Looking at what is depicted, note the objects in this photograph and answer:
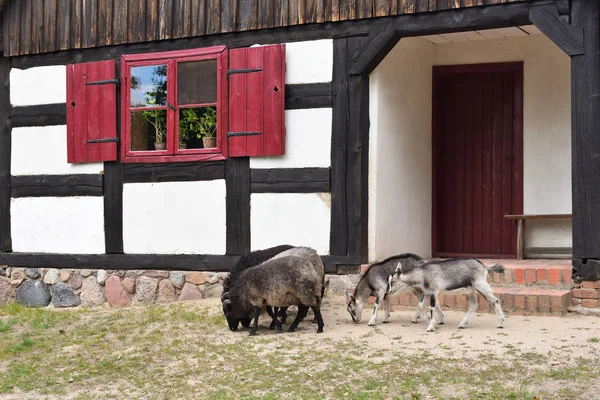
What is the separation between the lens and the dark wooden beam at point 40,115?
11.6 m

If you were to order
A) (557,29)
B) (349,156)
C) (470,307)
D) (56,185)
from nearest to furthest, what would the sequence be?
1. (470,307)
2. (557,29)
3. (349,156)
4. (56,185)

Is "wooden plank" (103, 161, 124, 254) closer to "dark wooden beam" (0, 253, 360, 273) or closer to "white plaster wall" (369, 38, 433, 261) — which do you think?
"dark wooden beam" (0, 253, 360, 273)

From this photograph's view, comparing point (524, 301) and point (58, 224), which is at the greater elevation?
point (58, 224)

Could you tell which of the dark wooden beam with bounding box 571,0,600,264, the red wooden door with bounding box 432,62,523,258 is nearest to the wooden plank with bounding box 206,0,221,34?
the red wooden door with bounding box 432,62,523,258

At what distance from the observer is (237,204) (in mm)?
10617

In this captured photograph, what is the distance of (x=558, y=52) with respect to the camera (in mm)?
10820

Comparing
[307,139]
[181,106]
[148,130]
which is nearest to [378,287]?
[307,139]

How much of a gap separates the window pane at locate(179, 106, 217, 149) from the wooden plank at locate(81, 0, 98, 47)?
1.65m

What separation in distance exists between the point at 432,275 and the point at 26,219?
19.8 ft

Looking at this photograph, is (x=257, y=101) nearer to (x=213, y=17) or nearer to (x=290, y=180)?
(x=290, y=180)

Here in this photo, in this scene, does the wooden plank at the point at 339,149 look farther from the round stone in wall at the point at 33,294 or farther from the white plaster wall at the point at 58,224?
the round stone in wall at the point at 33,294

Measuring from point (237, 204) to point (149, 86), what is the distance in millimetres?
1864

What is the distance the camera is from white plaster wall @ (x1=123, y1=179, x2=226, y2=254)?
10.8m

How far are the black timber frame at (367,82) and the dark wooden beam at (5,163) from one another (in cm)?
153
